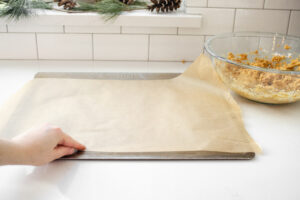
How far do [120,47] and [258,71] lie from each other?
53cm

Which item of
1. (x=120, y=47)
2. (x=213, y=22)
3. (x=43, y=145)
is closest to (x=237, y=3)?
(x=213, y=22)

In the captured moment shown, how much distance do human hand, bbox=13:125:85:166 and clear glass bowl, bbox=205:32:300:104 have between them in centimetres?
44

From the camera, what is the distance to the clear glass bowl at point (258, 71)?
2.55 feet

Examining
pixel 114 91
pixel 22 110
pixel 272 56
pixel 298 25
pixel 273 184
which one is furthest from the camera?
pixel 298 25

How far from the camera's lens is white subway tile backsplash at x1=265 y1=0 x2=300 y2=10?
1081 millimetres

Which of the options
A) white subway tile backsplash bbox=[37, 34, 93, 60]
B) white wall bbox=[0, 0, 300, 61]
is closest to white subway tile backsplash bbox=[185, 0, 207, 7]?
white wall bbox=[0, 0, 300, 61]

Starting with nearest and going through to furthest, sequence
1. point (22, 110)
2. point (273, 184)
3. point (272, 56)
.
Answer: point (273, 184)
point (22, 110)
point (272, 56)

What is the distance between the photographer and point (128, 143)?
2.14 feet

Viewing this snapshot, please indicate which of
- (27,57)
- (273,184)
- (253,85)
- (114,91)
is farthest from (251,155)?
(27,57)

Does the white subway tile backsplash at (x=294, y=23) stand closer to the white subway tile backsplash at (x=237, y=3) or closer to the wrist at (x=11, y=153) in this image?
the white subway tile backsplash at (x=237, y=3)

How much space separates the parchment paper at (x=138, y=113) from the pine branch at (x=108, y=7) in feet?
0.86

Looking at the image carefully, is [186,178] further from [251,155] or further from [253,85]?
[253,85]

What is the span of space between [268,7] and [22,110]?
86 cm

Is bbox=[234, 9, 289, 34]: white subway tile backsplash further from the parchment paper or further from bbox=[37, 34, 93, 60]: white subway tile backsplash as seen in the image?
bbox=[37, 34, 93, 60]: white subway tile backsplash
